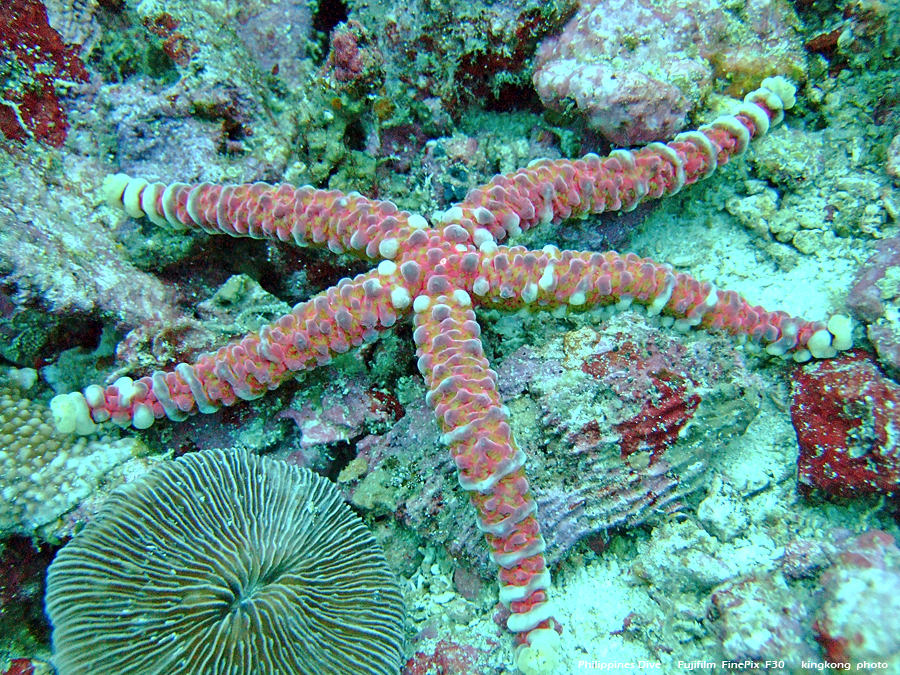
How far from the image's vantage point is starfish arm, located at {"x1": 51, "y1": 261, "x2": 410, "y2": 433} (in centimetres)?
284

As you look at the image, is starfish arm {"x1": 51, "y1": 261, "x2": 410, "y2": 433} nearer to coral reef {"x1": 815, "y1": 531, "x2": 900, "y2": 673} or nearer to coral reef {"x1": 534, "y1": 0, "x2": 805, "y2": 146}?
coral reef {"x1": 534, "y1": 0, "x2": 805, "y2": 146}

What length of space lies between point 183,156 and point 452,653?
3618 millimetres

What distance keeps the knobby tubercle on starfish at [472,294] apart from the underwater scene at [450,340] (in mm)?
21

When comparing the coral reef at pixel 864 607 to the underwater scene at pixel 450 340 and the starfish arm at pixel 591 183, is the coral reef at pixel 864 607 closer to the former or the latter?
the underwater scene at pixel 450 340

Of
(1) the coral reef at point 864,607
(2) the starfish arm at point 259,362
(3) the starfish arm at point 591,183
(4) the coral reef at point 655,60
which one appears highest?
(4) the coral reef at point 655,60

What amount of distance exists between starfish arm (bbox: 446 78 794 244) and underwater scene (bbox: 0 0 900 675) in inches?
0.8

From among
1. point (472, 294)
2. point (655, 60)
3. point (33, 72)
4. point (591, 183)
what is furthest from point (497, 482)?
point (33, 72)

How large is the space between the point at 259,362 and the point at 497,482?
1518 mm

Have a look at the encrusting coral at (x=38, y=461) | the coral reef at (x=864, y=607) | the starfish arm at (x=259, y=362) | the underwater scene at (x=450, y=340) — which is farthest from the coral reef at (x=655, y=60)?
the encrusting coral at (x=38, y=461)

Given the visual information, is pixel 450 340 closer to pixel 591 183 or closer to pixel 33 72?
pixel 591 183

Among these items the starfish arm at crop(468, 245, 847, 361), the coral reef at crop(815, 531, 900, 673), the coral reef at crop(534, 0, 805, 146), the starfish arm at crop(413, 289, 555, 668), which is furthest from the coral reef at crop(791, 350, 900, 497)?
the coral reef at crop(534, 0, 805, 146)

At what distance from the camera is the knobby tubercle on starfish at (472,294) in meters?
→ 2.49

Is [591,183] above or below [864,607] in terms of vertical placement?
above

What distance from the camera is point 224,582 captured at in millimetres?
2449
